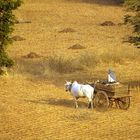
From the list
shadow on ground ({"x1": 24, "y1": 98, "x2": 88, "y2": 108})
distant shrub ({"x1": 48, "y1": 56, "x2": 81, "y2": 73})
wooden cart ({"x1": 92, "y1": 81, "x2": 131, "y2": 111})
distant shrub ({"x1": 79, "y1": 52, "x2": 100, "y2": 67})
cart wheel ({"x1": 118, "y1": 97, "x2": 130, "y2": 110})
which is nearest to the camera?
wooden cart ({"x1": 92, "y1": 81, "x2": 131, "y2": 111})

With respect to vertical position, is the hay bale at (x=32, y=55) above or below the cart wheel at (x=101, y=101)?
above

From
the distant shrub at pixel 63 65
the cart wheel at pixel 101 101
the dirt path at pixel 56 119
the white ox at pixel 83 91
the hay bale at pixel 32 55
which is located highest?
the hay bale at pixel 32 55

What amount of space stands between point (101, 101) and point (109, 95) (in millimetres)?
329

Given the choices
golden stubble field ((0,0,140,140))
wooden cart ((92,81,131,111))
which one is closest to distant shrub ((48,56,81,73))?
golden stubble field ((0,0,140,140))

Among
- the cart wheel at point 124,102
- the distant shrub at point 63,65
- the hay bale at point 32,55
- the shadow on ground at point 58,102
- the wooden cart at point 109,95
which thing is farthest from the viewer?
the hay bale at point 32,55

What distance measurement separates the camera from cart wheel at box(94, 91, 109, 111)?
17.3 m

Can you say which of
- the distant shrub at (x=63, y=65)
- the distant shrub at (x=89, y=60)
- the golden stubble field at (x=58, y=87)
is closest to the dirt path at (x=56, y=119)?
the golden stubble field at (x=58, y=87)

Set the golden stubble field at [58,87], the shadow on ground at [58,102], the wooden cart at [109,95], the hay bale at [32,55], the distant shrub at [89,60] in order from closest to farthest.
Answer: the golden stubble field at [58,87], the wooden cart at [109,95], the shadow on ground at [58,102], the distant shrub at [89,60], the hay bale at [32,55]

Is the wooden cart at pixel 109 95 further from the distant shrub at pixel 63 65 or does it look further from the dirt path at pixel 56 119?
the distant shrub at pixel 63 65

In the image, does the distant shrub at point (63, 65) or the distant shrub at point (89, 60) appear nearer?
the distant shrub at point (63, 65)

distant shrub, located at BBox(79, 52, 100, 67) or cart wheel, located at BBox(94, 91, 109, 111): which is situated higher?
distant shrub, located at BBox(79, 52, 100, 67)

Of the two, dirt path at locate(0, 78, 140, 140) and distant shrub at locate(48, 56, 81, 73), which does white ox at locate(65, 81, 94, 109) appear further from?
distant shrub at locate(48, 56, 81, 73)

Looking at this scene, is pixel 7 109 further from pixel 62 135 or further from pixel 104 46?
pixel 104 46

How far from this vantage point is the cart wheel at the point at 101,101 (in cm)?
1731
